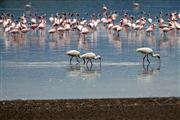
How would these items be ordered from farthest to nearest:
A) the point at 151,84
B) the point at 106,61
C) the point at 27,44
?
the point at 27,44 < the point at 106,61 < the point at 151,84

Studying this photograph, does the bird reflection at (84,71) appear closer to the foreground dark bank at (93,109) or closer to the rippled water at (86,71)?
the rippled water at (86,71)

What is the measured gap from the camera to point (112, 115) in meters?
11.2

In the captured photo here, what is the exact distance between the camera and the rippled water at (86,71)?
14.5 metres

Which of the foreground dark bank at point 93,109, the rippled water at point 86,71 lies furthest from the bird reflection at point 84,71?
the foreground dark bank at point 93,109

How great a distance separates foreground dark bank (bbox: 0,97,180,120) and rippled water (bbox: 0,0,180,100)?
4.48 ft

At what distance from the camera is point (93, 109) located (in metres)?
11.8

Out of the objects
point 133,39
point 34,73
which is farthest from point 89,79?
point 133,39

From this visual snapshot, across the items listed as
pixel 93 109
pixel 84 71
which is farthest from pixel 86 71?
pixel 93 109

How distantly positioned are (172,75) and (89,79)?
2.40 metres

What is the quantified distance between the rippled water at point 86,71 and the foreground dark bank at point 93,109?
4.48 feet

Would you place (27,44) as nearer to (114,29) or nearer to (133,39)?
(133,39)

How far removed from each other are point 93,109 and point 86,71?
6.12m

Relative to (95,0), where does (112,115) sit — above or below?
below

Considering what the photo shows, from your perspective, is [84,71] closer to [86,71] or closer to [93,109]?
[86,71]
